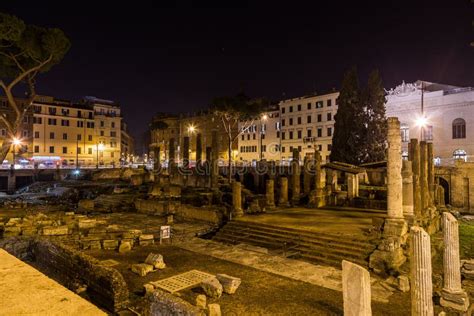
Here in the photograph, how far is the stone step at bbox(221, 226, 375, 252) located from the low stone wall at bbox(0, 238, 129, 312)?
8.04 m

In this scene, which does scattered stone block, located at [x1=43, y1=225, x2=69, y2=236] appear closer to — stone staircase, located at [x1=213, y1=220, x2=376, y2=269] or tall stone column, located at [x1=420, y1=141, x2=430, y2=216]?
stone staircase, located at [x1=213, y1=220, x2=376, y2=269]

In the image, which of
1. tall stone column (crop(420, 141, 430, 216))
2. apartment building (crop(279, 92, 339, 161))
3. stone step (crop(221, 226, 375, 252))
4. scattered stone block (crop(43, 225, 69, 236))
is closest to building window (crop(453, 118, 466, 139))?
apartment building (crop(279, 92, 339, 161))

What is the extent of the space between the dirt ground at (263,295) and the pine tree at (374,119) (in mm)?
32221

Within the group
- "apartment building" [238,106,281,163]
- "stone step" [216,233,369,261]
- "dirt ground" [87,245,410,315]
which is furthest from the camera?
"apartment building" [238,106,281,163]

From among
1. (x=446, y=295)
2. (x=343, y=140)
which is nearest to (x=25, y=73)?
(x=446, y=295)

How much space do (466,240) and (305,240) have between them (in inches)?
457

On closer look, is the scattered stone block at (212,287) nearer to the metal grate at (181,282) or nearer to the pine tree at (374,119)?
the metal grate at (181,282)

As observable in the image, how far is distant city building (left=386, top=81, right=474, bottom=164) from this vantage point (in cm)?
3817

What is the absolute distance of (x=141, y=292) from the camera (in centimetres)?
923

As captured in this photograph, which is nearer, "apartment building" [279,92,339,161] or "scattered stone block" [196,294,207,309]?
"scattered stone block" [196,294,207,309]

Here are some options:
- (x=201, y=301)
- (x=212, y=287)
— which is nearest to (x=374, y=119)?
(x=212, y=287)

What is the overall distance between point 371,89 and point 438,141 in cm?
1017

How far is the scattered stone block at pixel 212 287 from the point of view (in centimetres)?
888

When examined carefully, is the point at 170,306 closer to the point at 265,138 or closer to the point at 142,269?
the point at 142,269
